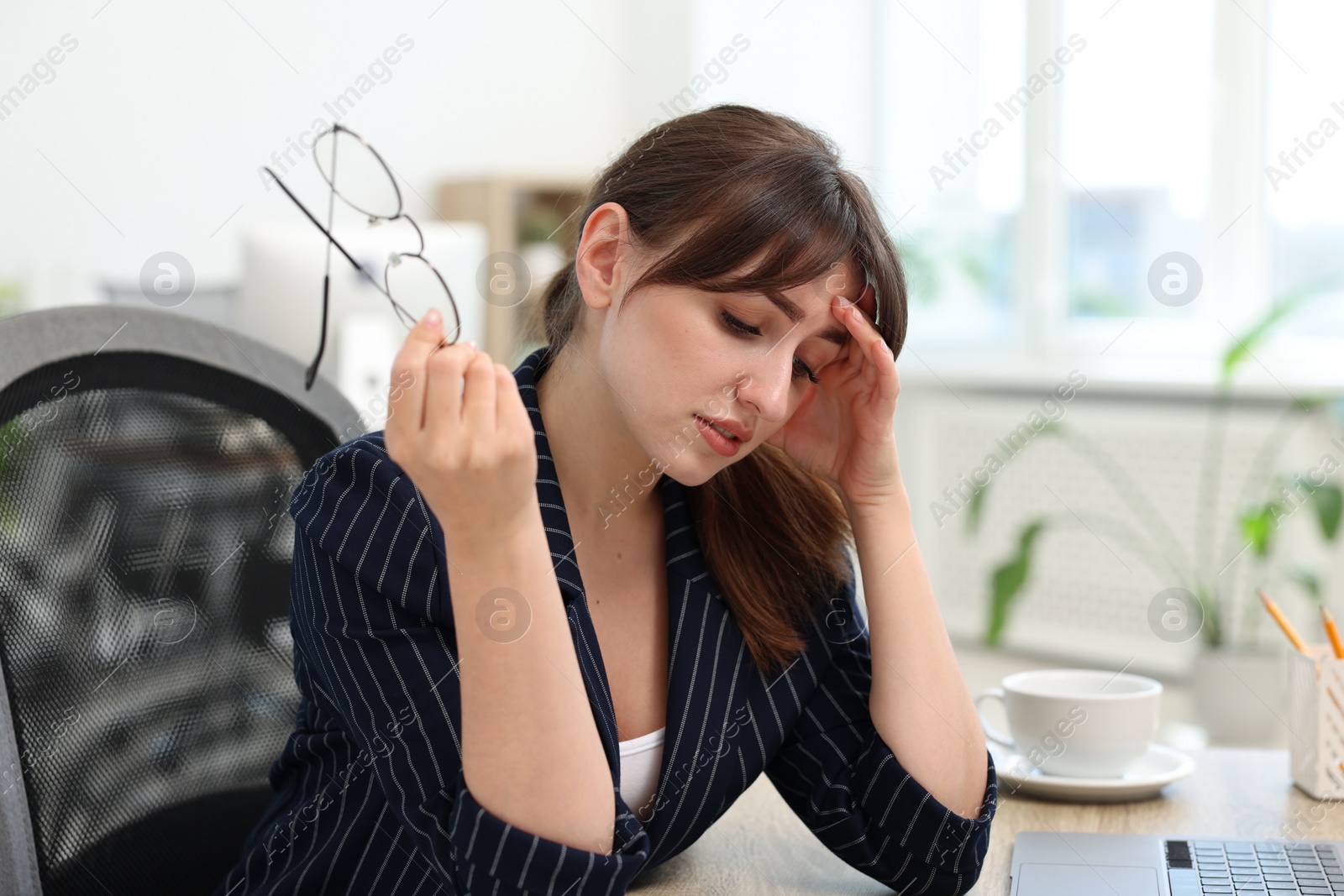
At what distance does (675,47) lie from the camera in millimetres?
4387

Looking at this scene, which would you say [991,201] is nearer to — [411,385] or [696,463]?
[696,463]

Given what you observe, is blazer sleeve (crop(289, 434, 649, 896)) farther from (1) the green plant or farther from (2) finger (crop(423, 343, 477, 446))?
(1) the green plant

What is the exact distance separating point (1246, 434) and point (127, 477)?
3.15 meters

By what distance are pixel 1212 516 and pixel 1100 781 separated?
8.85 ft

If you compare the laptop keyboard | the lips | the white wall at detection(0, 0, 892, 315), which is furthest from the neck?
the white wall at detection(0, 0, 892, 315)

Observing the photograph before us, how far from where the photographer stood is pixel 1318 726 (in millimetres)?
1000

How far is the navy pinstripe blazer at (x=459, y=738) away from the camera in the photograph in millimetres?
792

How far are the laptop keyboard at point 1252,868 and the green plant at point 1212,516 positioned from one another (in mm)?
1990

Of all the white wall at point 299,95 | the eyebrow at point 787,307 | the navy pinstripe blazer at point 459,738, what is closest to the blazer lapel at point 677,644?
the navy pinstripe blazer at point 459,738

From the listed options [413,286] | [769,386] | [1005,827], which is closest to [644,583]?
[769,386]

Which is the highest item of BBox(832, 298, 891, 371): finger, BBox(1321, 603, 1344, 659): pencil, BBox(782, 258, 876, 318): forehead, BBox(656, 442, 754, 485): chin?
BBox(782, 258, 876, 318): forehead

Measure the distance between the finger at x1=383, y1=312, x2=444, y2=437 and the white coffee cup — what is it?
59 centimetres

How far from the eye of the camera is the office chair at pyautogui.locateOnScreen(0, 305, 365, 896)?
2.75 feet

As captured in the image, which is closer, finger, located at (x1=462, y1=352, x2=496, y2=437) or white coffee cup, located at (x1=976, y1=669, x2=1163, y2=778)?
finger, located at (x1=462, y1=352, x2=496, y2=437)
